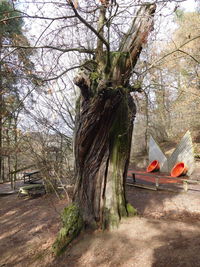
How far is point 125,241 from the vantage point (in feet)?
12.6

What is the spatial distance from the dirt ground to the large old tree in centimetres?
36

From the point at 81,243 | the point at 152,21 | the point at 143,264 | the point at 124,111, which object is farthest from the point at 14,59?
the point at 143,264

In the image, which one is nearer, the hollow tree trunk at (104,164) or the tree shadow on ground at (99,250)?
the tree shadow on ground at (99,250)

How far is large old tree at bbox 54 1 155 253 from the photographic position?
12.5 feet

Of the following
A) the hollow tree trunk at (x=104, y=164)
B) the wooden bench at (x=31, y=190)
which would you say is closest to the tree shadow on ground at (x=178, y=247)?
the hollow tree trunk at (x=104, y=164)

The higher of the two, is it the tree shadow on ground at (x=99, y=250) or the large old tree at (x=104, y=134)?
the large old tree at (x=104, y=134)

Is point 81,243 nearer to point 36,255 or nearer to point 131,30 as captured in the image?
point 36,255

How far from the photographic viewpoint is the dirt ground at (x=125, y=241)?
324 centimetres

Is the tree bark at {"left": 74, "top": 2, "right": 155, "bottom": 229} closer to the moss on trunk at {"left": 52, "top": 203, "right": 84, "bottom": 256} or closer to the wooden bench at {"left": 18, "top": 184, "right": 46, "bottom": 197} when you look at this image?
the moss on trunk at {"left": 52, "top": 203, "right": 84, "bottom": 256}

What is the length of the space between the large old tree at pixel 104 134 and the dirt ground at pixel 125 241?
1.20ft

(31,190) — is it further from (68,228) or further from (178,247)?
(178,247)

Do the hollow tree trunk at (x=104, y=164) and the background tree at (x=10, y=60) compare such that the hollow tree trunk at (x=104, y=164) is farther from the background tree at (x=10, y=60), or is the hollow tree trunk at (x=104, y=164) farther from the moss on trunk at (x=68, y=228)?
the background tree at (x=10, y=60)

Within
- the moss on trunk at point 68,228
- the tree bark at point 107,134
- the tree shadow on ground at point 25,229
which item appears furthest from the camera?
the tree shadow on ground at point 25,229

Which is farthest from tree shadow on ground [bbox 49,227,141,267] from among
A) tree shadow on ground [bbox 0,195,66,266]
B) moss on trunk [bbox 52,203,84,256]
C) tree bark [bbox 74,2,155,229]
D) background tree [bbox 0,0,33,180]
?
background tree [bbox 0,0,33,180]
